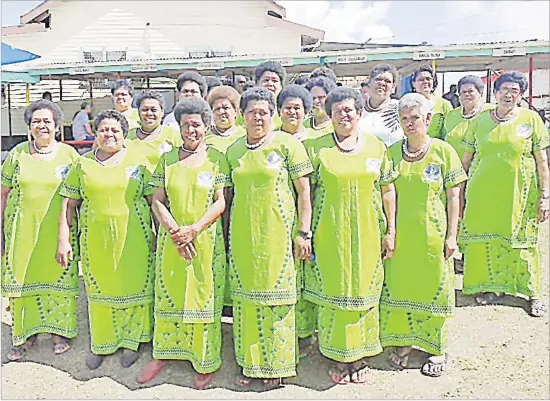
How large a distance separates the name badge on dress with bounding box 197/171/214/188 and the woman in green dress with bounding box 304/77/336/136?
775 millimetres

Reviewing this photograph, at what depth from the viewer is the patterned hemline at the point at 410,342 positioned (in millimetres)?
3973

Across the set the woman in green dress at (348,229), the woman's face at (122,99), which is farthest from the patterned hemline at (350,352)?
the woman's face at (122,99)

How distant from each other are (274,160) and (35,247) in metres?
1.74

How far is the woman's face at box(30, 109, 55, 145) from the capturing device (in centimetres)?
404

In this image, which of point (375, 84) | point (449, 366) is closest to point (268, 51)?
point (375, 84)

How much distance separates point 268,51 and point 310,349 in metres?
16.1

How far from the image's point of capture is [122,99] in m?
5.47

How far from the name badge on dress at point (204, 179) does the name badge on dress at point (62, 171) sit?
3.37ft

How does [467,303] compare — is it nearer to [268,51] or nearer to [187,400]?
[187,400]

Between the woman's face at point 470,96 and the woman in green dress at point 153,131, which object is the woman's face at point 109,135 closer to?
the woman in green dress at point 153,131

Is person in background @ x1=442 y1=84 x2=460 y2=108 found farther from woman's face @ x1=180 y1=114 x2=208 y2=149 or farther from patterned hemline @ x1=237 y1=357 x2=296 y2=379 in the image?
patterned hemline @ x1=237 y1=357 x2=296 y2=379

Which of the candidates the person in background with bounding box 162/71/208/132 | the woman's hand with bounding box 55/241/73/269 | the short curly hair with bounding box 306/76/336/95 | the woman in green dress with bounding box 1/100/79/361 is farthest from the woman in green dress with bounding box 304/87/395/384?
the woman in green dress with bounding box 1/100/79/361

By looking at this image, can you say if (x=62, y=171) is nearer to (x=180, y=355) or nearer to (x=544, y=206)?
(x=180, y=355)

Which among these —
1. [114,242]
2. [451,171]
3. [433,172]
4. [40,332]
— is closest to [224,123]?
[114,242]
